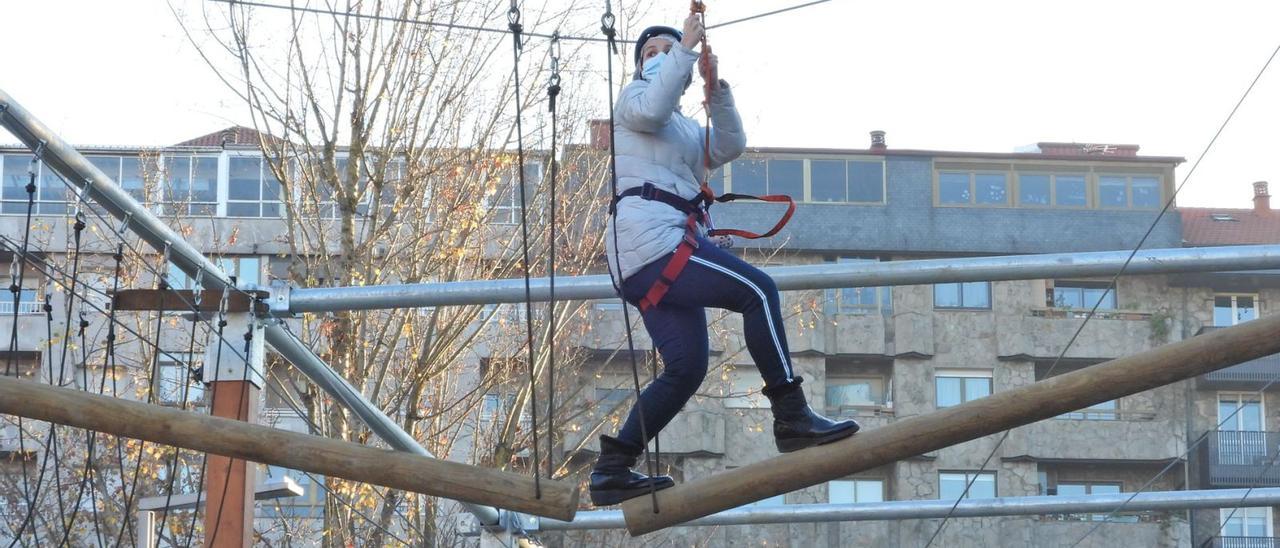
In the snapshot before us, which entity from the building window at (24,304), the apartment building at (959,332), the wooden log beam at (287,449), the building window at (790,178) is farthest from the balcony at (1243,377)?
the wooden log beam at (287,449)

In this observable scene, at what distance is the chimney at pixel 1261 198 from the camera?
4446 centimetres

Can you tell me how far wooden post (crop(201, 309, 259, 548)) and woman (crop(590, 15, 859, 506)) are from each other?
8.81ft

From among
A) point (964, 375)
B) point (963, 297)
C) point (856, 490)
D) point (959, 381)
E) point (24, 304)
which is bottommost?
point (856, 490)

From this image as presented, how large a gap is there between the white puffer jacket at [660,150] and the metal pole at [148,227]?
1319 mm

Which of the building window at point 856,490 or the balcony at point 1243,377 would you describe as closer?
the building window at point 856,490

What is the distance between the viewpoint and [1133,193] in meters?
42.1

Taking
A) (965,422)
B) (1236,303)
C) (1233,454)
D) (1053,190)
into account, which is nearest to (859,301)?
(1053,190)

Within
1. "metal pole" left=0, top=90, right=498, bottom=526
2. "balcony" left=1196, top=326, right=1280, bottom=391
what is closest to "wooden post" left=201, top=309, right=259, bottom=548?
"metal pole" left=0, top=90, right=498, bottom=526

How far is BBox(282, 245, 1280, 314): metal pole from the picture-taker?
8.38m

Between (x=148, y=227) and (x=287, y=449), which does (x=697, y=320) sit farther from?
(x=148, y=227)

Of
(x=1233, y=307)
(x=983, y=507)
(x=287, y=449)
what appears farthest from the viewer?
(x=1233, y=307)

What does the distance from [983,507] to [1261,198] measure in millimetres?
35686

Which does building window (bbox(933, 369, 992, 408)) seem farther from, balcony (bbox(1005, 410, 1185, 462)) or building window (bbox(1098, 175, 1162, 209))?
building window (bbox(1098, 175, 1162, 209))

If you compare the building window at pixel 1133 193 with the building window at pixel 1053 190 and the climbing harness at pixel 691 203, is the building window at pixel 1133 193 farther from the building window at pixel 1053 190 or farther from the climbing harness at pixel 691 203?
the climbing harness at pixel 691 203
